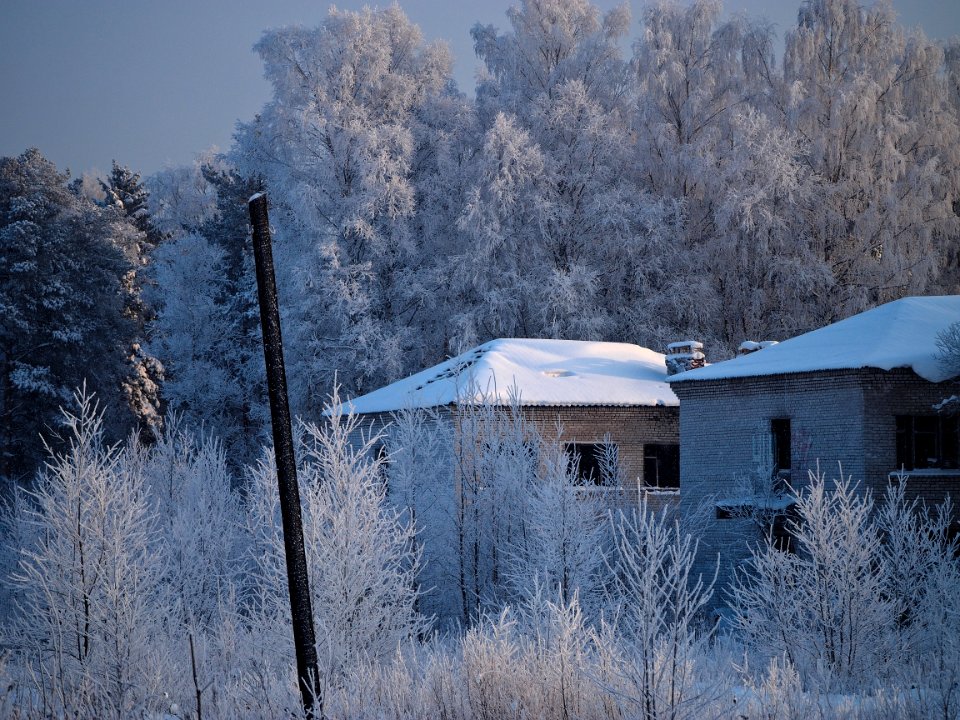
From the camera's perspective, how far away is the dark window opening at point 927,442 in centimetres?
2148

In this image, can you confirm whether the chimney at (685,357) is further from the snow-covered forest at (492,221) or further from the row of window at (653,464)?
the snow-covered forest at (492,221)

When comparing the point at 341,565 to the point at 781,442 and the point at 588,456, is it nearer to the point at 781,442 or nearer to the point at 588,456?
the point at 781,442

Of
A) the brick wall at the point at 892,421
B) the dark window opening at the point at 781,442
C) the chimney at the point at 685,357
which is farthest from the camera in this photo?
the chimney at the point at 685,357

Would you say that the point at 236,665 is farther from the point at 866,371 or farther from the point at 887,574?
the point at 866,371

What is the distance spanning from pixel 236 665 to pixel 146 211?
43.4m

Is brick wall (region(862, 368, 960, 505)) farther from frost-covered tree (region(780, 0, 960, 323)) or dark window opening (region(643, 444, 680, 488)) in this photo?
frost-covered tree (region(780, 0, 960, 323))

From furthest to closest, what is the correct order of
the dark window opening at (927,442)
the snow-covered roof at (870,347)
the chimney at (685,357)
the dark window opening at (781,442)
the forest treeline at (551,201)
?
1. the forest treeline at (551,201)
2. the chimney at (685,357)
3. the dark window opening at (781,442)
4. the dark window opening at (927,442)
5. the snow-covered roof at (870,347)

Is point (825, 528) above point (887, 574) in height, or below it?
above

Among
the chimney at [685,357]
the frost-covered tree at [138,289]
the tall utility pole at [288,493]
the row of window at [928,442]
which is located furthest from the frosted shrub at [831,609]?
the frost-covered tree at [138,289]

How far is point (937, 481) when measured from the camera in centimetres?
2120

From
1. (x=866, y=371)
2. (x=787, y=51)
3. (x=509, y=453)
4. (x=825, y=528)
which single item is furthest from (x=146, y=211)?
→ (x=825, y=528)

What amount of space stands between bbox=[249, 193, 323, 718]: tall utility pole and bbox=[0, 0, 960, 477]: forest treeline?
25.0 metres

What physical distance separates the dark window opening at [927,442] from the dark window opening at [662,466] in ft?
24.0

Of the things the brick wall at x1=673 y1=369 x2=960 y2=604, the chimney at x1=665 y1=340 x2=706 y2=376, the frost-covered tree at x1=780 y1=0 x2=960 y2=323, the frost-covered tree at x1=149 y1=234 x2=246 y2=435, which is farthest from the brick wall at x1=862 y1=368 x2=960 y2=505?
the frost-covered tree at x1=149 y1=234 x2=246 y2=435
